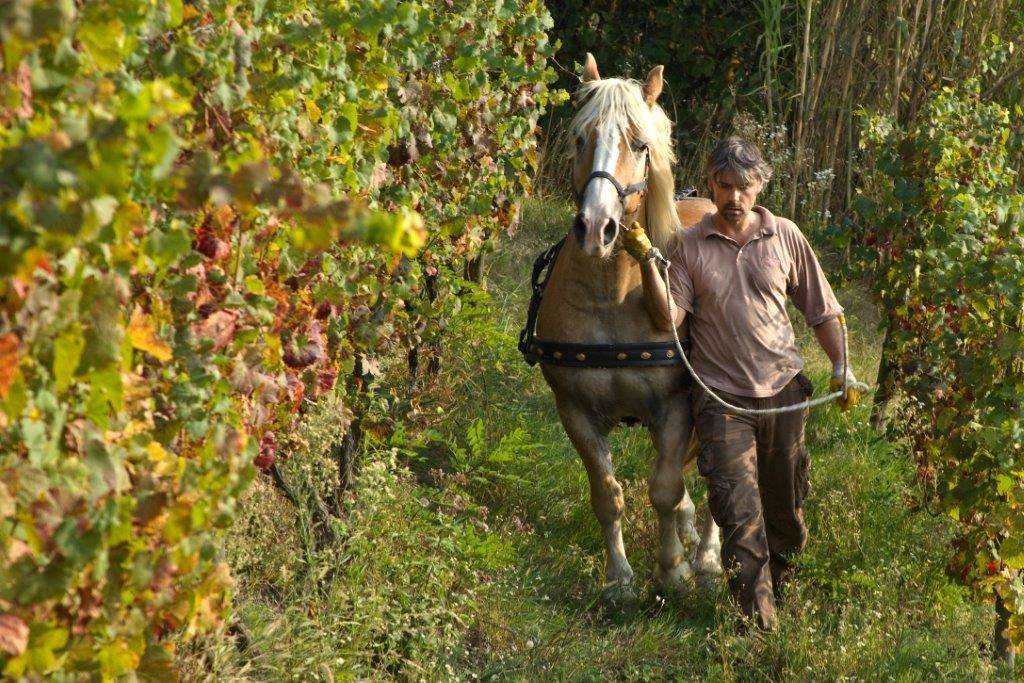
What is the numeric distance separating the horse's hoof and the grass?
0.28 ft

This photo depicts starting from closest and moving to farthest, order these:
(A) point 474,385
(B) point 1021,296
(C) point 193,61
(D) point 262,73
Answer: (C) point 193,61, (D) point 262,73, (B) point 1021,296, (A) point 474,385

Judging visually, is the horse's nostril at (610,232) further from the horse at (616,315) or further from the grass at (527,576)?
the grass at (527,576)

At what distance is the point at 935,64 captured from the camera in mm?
8383

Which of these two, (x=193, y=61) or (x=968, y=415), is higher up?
(x=193, y=61)

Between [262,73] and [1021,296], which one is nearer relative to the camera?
[262,73]

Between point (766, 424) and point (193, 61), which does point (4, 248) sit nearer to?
point (193, 61)

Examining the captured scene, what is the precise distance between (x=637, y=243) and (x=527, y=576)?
4.86 feet

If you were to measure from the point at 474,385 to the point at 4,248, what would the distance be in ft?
18.0

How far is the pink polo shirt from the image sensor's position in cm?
489

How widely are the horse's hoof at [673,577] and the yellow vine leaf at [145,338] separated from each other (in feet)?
12.4

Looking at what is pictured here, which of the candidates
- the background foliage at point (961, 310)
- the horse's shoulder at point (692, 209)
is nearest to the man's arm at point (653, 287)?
the horse's shoulder at point (692, 209)

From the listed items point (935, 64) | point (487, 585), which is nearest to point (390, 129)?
point (487, 585)

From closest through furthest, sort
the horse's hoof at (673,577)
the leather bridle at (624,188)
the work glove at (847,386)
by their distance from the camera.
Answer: the leather bridle at (624,188), the work glove at (847,386), the horse's hoof at (673,577)

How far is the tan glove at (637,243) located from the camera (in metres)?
4.55
